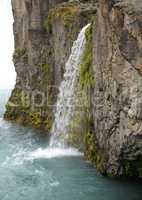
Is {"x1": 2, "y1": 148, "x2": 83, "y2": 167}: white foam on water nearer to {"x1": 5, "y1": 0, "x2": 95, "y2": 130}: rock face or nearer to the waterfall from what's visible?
the waterfall

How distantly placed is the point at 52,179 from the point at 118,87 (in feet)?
18.4

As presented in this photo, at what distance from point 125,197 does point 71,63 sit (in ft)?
44.7

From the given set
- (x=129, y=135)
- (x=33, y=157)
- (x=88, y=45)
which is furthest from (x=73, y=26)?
(x=129, y=135)

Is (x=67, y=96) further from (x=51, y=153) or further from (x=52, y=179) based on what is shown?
(x=52, y=179)

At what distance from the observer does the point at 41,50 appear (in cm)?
4428

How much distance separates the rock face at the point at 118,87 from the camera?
22.0m

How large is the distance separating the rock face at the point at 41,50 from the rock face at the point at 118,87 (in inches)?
403

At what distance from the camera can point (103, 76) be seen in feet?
82.8

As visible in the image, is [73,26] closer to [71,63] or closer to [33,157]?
[71,63]

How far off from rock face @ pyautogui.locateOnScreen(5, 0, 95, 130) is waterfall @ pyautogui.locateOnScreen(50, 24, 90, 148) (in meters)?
2.28

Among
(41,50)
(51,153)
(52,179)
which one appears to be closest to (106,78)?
(52,179)

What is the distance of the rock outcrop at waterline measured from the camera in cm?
2214

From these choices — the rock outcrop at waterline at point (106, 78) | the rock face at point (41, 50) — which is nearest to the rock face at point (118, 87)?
the rock outcrop at waterline at point (106, 78)

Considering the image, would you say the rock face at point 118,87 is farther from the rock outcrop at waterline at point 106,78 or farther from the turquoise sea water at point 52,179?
the turquoise sea water at point 52,179
